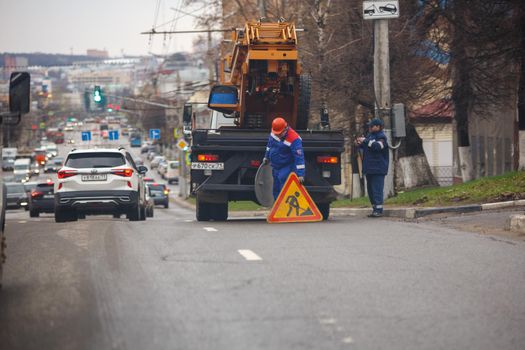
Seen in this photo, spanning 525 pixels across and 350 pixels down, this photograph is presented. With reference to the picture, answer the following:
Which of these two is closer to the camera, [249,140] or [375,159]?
[249,140]

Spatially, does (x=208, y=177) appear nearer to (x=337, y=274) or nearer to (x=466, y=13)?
(x=337, y=274)

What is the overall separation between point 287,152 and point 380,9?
24.4 ft

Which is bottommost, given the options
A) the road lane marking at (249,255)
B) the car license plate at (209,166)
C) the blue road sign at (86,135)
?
the road lane marking at (249,255)

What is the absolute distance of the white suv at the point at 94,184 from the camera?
22781mm

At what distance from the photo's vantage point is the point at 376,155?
2106cm

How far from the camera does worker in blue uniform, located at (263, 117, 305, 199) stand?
18844mm

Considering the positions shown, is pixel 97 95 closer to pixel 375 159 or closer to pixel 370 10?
pixel 370 10

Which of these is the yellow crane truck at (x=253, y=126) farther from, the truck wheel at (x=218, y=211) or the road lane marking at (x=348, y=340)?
the road lane marking at (x=348, y=340)

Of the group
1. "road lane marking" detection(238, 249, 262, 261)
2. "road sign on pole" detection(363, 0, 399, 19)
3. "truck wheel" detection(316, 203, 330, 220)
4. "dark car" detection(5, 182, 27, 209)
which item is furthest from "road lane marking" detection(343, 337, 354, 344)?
"dark car" detection(5, 182, 27, 209)

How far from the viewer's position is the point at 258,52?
2119cm

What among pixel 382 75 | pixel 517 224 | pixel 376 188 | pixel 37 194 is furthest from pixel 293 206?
pixel 37 194

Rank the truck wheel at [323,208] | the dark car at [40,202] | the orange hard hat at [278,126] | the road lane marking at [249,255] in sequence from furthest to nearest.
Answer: the dark car at [40,202] → the truck wheel at [323,208] → the orange hard hat at [278,126] → the road lane marking at [249,255]

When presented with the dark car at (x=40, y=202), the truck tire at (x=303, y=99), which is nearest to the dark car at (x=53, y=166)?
the dark car at (x=40, y=202)

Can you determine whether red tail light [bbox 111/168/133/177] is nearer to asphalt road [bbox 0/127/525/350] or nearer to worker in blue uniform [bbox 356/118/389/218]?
worker in blue uniform [bbox 356/118/389/218]
